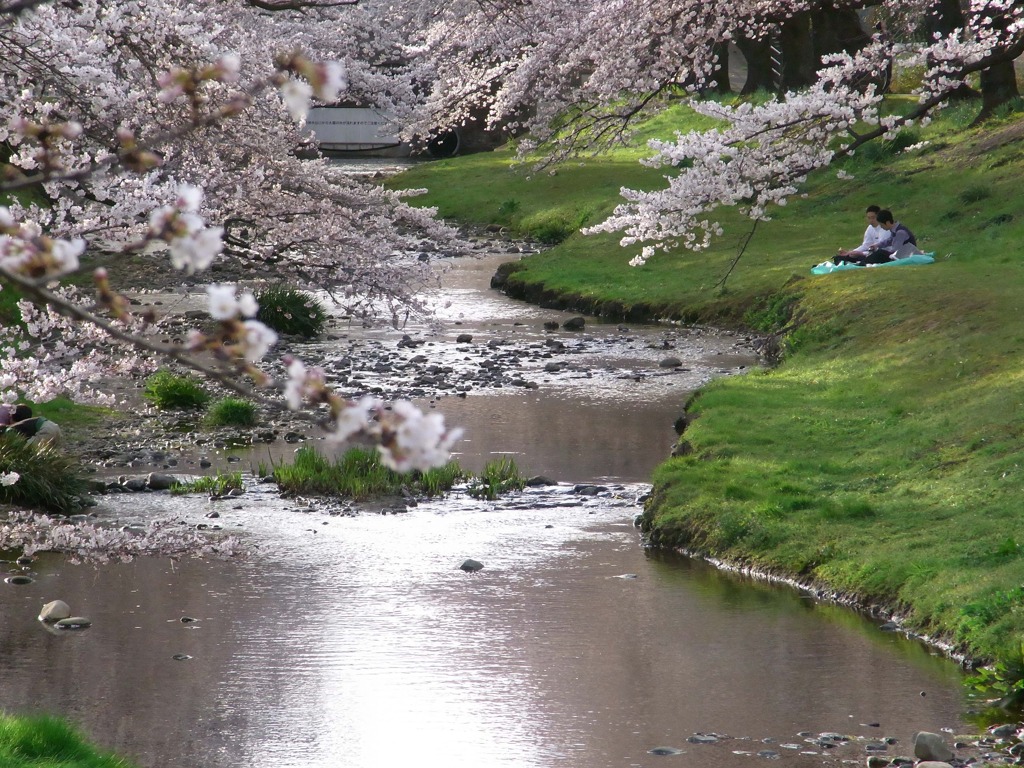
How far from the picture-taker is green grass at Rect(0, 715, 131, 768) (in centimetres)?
688

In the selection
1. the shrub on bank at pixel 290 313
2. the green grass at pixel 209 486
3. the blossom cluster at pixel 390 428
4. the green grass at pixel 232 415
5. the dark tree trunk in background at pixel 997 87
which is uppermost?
the dark tree trunk in background at pixel 997 87

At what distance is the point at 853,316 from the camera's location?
19031 mm

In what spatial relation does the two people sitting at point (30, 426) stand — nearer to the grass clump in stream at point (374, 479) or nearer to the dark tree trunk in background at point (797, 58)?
the grass clump in stream at point (374, 479)

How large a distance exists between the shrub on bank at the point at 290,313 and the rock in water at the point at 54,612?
13278 mm

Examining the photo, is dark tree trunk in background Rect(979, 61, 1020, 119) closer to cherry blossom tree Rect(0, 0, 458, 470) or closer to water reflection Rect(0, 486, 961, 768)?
cherry blossom tree Rect(0, 0, 458, 470)

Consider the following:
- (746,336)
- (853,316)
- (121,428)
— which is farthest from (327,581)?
(746,336)

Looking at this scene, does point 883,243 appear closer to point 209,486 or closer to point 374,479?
point 374,479

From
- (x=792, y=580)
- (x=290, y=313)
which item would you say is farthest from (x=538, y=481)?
(x=290, y=313)

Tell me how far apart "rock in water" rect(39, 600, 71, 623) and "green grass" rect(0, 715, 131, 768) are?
312cm

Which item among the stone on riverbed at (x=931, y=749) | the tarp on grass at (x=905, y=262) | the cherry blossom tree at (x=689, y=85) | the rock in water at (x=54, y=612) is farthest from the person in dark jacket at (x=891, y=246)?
the rock in water at (x=54, y=612)

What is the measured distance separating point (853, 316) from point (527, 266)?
499 inches

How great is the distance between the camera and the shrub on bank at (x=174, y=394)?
742 inches

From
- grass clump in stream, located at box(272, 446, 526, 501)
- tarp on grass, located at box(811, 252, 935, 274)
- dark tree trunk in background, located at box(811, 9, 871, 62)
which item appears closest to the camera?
grass clump in stream, located at box(272, 446, 526, 501)

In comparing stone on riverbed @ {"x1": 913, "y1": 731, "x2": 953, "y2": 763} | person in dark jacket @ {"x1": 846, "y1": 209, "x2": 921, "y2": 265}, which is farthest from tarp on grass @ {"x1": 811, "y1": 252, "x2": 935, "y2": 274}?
stone on riverbed @ {"x1": 913, "y1": 731, "x2": 953, "y2": 763}
